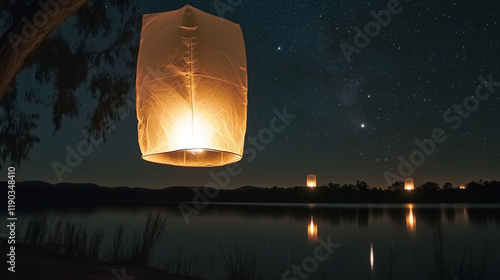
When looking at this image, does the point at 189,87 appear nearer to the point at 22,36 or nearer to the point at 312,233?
the point at 22,36

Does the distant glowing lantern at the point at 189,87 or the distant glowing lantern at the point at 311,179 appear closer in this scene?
the distant glowing lantern at the point at 189,87

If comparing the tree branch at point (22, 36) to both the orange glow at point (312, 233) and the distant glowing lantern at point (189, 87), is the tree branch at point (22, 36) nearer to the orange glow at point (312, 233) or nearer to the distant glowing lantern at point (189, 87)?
the distant glowing lantern at point (189, 87)

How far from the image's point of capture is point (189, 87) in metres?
1.45

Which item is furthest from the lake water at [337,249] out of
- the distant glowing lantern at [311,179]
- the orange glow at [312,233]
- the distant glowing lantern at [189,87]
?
the distant glowing lantern at [189,87]

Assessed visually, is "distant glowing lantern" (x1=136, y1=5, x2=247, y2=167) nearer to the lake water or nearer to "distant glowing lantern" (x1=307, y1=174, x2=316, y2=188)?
the lake water

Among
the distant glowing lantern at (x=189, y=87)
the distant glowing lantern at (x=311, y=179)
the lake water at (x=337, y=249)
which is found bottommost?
the lake water at (x=337, y=249)

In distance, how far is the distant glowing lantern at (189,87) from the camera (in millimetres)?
1460

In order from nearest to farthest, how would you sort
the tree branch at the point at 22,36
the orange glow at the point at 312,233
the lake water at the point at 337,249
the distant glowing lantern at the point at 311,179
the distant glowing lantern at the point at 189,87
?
1. the distant glowing lantern at the point at 189,87
2. the tree branch at the point at 22,36
3. the lake water at the point at 337,249
4. the orange glow at the point at 312,233
5. the distant glowing lantern at the point at 311,179

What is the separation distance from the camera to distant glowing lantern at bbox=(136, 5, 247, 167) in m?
1.46

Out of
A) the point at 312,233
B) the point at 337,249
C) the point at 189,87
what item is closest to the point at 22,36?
the point at 189,87

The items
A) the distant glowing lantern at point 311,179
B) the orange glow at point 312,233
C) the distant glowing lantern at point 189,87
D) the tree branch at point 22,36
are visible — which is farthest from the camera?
the distant glowing lantern at point 311,179

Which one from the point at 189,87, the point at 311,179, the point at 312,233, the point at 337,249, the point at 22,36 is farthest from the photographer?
the point at 311,179

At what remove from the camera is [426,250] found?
1069 cm

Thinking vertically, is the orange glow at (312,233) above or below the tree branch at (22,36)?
below
